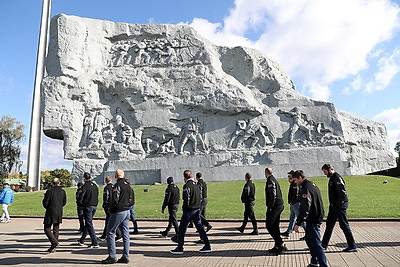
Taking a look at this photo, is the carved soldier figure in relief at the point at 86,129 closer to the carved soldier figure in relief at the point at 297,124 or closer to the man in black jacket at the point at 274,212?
the carved soldier figure in relief at the point at 297,124

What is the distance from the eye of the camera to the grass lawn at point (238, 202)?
1178 cm

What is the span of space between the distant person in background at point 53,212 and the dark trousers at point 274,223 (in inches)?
174

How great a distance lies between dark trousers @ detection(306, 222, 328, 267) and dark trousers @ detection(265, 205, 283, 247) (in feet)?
3.73

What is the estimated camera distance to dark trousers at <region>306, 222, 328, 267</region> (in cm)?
514

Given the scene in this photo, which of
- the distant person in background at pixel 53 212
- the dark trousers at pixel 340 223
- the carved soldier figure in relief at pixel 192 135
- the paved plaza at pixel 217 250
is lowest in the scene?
the paved plaza at pixel 217 250

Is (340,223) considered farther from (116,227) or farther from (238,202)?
(238,202)

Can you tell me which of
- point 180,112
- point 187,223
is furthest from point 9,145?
point 187,223

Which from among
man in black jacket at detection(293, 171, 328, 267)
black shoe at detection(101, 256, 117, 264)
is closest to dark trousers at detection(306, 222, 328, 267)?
man in black jacket at detection(293, 171, 328, 267)

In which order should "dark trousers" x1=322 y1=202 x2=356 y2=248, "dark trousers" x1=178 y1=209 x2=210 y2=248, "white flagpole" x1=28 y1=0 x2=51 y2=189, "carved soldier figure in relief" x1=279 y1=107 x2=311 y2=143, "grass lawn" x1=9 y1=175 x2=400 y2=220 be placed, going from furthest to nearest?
"white flagpole" x1=28 y1=0 x2=51 y2=189
"carved soldier figure in relief" x1=279 y1=107 x2=311 y2=143
"grass lawn" x1=9 y1=175 x2=400 y2=220
"dark trousers" x1=178 y1=209 x2=210 y2=248
"dark trousers" x1=322 y1=202 x2=356 y2=248

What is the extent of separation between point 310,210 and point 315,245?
21.2 inches

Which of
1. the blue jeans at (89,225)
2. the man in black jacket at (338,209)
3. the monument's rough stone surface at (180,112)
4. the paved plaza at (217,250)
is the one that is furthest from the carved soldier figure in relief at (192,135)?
the man in black jacket at (338,209)

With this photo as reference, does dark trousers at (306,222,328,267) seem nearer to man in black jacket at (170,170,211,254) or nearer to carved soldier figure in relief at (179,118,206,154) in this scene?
man in black jacket at (170,170,211,254)

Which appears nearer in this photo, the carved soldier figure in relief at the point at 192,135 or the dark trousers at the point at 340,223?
the dark trousers at the point at 340,223

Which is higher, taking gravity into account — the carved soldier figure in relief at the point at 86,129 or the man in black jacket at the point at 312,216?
the carved soldier figure in relief at the point at 86,129
